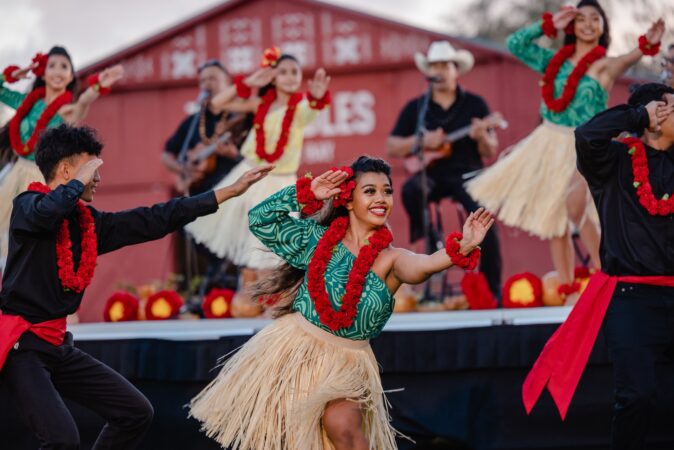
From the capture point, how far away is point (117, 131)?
32.8 ft

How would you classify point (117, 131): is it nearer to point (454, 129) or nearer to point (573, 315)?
point (454, 129)

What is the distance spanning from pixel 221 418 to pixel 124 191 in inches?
264

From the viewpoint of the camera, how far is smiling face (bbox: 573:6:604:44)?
4910 mm

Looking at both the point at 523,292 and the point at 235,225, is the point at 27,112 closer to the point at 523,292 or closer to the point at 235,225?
the point at 235,225

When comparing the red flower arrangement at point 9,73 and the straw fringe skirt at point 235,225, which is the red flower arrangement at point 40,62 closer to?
the red flower arrangement at point 9,73

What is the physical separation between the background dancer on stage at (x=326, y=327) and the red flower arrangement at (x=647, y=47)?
1.81m

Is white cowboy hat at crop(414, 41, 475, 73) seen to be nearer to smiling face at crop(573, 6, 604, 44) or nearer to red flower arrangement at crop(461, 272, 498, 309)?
smiling face at crop(573, 6, 604, 44)

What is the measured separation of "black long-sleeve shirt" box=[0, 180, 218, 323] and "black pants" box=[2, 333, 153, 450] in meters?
0.13

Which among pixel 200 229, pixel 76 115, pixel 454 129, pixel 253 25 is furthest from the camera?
pixel 253 25

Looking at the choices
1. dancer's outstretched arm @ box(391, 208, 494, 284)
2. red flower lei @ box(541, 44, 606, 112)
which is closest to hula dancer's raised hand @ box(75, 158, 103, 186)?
dancer's outstretched arm @ box(391, 208, 494, 284)

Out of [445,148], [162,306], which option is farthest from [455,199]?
[162,306]

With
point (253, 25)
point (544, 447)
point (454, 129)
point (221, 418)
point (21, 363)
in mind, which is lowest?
point (544, 447)

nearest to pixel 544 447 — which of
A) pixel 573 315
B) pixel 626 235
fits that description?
pixel 573 315

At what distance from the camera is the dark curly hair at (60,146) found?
3477 mm
